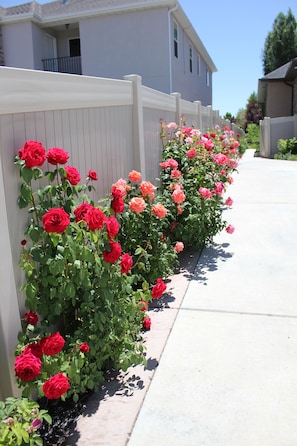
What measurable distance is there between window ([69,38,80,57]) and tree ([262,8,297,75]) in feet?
74.5

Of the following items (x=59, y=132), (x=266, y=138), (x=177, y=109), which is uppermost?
(x=177, y=109)

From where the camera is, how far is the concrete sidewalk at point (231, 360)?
228 centimetres

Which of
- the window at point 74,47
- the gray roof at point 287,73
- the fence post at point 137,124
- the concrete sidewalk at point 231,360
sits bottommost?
the concrete sidewalk at point 231,360

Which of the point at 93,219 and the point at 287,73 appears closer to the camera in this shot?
the point at 93,219

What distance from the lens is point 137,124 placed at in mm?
4504

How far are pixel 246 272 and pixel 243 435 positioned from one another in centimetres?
252

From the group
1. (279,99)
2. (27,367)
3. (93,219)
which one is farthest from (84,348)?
(279,99)

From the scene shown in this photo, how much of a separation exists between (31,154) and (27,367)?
108 centimetres

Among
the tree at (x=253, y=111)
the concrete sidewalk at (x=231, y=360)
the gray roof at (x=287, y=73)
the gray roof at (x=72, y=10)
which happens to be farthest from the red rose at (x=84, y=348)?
the tree at (x=253, y=111)

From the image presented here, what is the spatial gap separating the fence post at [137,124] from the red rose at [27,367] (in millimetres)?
2909

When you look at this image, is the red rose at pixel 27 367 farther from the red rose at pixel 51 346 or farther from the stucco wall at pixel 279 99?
the stucco wall at pixel 279 99

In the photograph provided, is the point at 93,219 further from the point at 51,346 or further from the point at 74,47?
the point at 74,47

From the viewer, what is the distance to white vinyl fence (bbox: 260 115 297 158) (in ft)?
65.6

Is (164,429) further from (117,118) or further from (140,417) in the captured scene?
(117,118)
